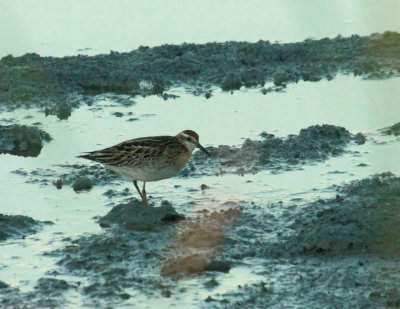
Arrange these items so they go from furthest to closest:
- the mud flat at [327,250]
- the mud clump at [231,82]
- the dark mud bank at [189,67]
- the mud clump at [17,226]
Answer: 1. the dark mud bank at [189,67]
2. the mud clump at [231,82]
3. the mud clump at [17,226]
4. the mud flat at [327,250]

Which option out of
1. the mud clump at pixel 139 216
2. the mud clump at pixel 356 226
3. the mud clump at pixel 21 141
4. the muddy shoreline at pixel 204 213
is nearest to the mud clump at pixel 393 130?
the muddy shoreline at pixel 204 213

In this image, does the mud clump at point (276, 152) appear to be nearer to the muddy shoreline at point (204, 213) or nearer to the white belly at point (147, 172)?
the muddy shoreline at point (204, 213)

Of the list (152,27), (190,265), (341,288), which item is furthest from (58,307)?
(152,27)

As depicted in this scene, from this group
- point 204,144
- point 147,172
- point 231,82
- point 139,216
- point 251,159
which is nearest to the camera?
point 139,216

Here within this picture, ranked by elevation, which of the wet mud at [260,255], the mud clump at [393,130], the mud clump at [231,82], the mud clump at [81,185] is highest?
the mud clump at [231,82]

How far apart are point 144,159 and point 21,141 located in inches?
115

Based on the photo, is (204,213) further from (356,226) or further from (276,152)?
(276,152)

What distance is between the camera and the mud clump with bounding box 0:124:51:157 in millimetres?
13508

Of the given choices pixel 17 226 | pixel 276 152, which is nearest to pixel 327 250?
pixel 17 226

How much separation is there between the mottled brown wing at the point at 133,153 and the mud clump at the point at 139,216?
28.1 inches

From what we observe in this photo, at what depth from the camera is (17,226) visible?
1041 centimetres

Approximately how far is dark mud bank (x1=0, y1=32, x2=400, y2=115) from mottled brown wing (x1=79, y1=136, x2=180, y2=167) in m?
3.90

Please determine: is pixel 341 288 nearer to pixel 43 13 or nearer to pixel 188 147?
pixel 188 147

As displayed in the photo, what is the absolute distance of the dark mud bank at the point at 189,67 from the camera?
16.0 metres
